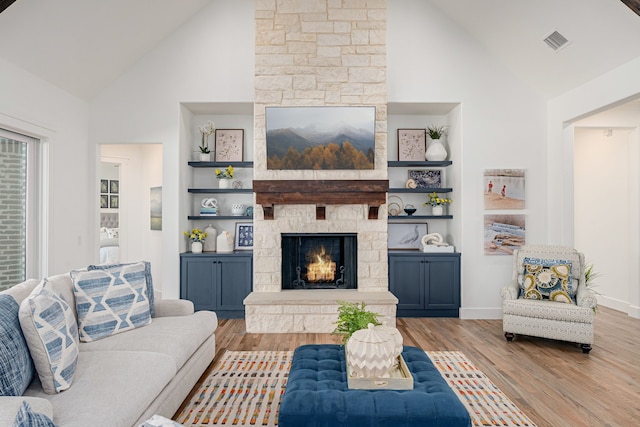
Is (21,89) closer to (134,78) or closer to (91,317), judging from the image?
(134,78)

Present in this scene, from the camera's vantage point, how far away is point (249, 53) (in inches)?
198

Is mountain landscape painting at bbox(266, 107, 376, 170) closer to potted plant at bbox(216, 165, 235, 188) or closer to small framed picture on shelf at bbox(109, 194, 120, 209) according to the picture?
potted plant at bbox(216, 165, 235, 188)

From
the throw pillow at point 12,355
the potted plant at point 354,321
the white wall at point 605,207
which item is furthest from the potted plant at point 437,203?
the throw pillow at point 12,355

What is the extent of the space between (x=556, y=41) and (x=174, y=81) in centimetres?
442

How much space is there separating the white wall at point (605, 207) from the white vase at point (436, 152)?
2212mm

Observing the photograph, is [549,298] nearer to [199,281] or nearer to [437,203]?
[437,203]

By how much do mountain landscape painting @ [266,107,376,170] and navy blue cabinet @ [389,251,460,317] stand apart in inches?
53.8

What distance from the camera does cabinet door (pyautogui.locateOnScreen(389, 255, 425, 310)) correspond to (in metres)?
5.04

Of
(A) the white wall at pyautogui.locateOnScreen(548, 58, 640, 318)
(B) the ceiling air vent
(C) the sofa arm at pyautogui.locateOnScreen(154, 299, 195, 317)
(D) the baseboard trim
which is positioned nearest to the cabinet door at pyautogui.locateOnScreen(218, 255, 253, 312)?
(C) the sofa arm at pyautogui.locateOnScreen(154, 299, 195, 317)

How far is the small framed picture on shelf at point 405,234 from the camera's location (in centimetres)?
549

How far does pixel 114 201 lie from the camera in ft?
20.9

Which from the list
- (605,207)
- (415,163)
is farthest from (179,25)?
(605,207)

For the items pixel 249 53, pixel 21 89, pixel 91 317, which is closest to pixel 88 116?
pixel 21 89

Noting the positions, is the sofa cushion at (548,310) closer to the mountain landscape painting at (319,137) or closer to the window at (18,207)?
the mountain landscape painting at (319,137)
